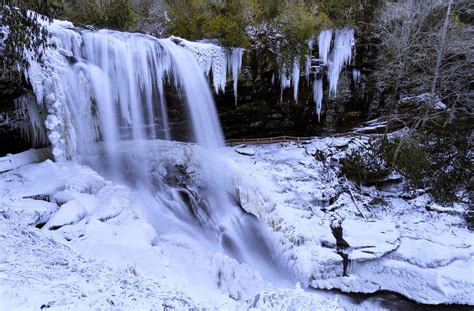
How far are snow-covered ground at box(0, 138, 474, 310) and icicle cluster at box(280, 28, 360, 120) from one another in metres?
3.24

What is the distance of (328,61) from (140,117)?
330 inches

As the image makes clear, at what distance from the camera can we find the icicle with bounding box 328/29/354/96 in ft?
45.0

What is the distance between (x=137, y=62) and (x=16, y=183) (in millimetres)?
4956

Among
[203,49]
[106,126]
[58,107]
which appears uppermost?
[203,49]

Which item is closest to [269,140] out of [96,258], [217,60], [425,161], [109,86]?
[217,60]

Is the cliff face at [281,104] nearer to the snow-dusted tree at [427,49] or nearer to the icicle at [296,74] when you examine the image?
the icicle at [296,74]

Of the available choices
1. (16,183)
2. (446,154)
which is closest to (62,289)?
(16,183)

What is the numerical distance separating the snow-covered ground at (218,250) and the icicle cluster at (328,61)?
10.6 feet

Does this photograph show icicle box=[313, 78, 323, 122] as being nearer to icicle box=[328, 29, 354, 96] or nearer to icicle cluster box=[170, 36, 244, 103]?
icicle box=[328, 29, 354, 96]

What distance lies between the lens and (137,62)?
33.3 ft

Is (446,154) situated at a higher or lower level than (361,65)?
lower

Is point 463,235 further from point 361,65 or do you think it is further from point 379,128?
point 361,65

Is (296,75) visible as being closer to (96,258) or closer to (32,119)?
(32,119)

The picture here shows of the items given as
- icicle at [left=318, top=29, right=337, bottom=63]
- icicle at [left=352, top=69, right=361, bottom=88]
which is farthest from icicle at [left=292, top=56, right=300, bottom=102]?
icicle at [left=352, top=69, right=361, bottom=88]
